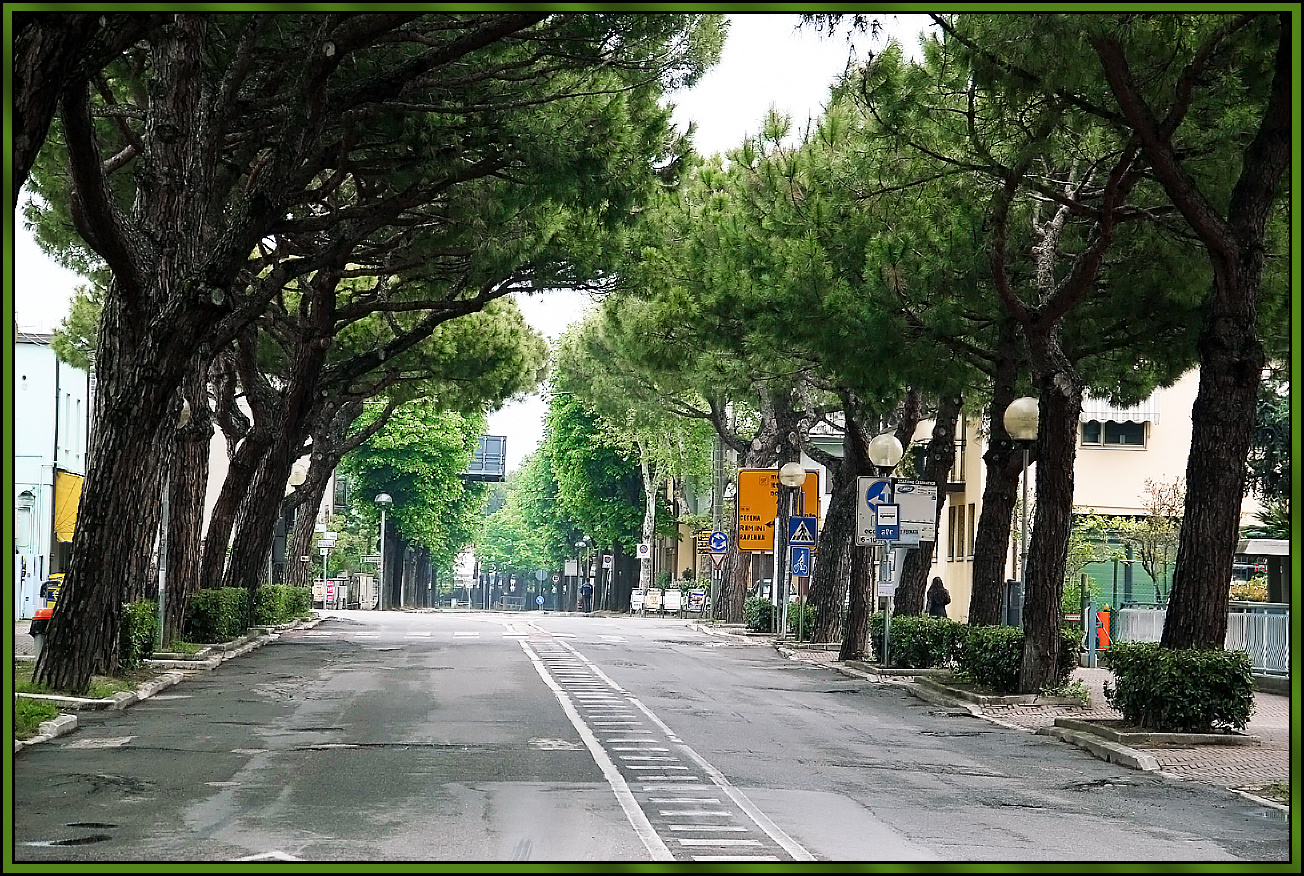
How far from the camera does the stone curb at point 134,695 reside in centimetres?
1523

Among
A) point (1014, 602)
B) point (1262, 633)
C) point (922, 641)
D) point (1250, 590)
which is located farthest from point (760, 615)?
point (1262, 633)

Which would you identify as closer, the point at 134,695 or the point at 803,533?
the point at 134,695

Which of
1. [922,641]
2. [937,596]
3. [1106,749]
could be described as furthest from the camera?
[937,596]

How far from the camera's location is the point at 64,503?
168ft

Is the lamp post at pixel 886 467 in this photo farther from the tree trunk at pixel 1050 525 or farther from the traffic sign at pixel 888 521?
the tree trunk at pixel 1050 525

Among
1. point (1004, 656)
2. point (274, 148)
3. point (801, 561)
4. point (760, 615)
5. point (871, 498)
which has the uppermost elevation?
point (274, 148)

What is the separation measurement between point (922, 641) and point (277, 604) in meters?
17.8

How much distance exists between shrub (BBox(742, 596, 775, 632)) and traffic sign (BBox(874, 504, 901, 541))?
716 inches

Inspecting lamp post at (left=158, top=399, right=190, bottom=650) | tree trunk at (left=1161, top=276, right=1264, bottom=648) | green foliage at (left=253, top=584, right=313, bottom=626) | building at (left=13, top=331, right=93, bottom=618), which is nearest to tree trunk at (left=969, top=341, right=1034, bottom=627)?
tree trunk at (left=1161, top=276, right=1264, bottom=648)

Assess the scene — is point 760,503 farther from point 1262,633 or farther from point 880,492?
point 1262,633

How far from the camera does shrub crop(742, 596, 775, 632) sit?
1806 inches

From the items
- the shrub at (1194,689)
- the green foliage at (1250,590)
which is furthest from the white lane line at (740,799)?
the green foliage at (1250,590)
